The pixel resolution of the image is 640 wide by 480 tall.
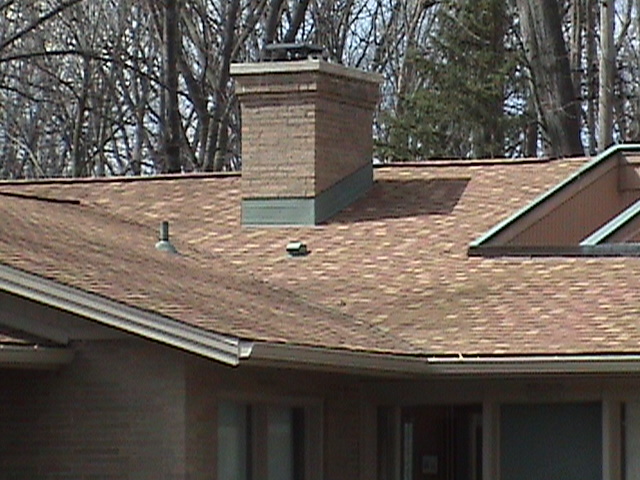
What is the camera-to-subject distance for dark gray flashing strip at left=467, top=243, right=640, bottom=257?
1656cm

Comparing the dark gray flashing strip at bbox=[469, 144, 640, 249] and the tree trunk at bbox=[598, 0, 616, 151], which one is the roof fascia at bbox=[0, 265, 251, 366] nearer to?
the dark gray flashing strip at bbox=[469, 144, 640, 249]

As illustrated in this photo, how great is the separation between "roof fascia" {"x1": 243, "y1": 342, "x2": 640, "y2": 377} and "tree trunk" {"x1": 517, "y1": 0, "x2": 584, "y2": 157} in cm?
1665

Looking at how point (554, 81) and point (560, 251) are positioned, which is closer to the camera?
point (560, 251)

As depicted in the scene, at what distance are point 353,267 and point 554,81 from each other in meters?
14.0

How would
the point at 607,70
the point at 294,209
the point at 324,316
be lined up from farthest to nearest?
1. the point at 607,70
2. the point at 294,209
3. the point at 324,316

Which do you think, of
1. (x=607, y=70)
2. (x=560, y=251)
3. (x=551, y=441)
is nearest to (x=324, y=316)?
(x=551, y=441)

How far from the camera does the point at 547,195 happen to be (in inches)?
729

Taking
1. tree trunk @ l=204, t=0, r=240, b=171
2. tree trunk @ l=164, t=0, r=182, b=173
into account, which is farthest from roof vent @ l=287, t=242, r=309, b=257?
tree trunk @ l=204, t=0, r=240, b=171

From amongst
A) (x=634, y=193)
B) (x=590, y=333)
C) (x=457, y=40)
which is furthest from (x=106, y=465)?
(x=457, y=40)

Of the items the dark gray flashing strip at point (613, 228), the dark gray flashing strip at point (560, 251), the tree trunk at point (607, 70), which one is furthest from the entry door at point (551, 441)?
the tree trunk at point (607, 70)

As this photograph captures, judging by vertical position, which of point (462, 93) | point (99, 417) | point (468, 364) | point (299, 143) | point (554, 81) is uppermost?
point (462, 93)

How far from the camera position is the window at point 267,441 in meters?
13.8

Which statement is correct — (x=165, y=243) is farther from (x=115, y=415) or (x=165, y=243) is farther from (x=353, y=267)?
(x=115, y=415)

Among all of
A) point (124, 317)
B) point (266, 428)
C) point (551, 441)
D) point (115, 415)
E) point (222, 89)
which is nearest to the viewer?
point (124, 317)
